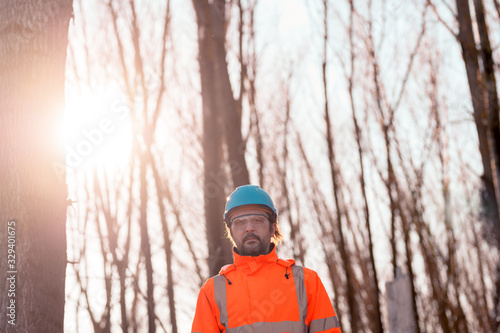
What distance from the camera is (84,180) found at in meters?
13.1

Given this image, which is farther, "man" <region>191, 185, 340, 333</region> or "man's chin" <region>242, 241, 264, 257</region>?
"man's chin" <region>242, 241, 264, 257</region>

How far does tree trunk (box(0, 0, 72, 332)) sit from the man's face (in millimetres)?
1150

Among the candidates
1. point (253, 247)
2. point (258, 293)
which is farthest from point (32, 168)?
point (258, 293)

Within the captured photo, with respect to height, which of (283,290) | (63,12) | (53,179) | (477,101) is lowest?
(283,290)

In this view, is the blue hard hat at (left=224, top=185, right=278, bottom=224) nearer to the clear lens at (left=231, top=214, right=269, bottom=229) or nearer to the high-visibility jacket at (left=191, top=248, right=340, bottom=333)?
the clear lens at (left=231, top=214, right=269, bottom=229)

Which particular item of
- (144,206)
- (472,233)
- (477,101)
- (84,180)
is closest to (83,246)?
(84,180)

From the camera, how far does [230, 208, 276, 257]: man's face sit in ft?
10.2

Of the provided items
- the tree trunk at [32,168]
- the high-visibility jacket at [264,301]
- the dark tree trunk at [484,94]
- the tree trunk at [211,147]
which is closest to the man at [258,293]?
the high-visibility jacket at [264,301]

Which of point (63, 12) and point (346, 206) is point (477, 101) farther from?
point (346, 206)

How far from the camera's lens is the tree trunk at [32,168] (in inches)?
132

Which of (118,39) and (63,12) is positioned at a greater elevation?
(118,39)

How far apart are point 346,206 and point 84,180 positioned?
31.2ft

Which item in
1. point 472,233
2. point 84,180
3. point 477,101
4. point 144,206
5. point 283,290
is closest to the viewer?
point 283,290

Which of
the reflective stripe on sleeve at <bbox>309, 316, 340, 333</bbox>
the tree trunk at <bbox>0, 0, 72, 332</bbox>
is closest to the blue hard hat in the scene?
the reflective stripe on sleeve at <bbox>309, 316, 340, 333</bbox>
